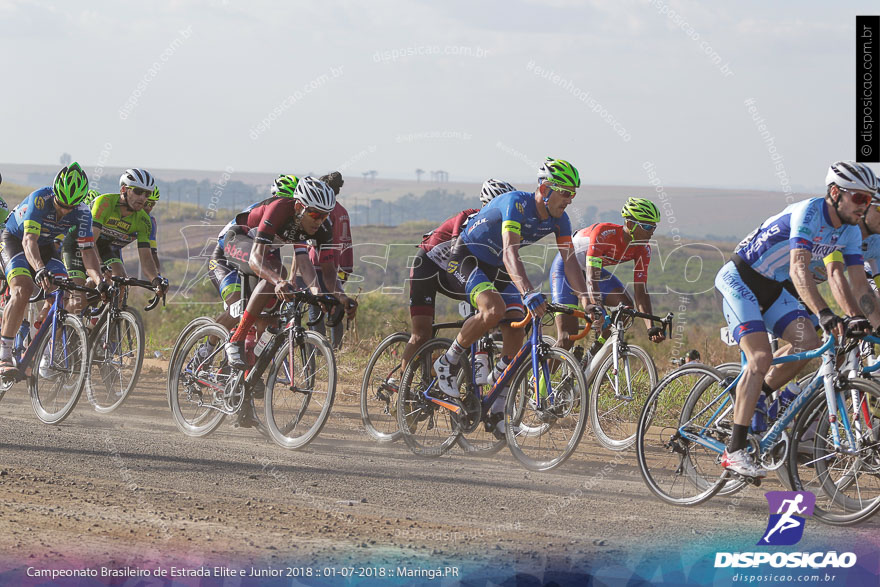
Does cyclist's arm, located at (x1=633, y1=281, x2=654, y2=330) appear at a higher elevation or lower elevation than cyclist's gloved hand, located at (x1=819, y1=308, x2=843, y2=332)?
higher

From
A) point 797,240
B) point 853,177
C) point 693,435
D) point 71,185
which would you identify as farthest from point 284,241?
point 853,177

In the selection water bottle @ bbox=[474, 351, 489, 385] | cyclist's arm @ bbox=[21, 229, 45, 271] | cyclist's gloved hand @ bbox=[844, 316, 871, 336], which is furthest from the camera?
cyclist's arm @ bbox=[21, 229, 45, 271]

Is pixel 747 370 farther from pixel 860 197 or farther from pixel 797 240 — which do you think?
pixel 860 197

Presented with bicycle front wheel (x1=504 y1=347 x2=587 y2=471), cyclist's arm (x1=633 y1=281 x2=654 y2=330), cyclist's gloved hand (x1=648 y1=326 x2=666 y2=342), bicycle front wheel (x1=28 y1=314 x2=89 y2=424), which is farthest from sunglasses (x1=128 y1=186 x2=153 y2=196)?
cyclist's gloved hand (x1=648 y1=326 x2=666 y2=342)

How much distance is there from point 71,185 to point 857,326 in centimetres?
657

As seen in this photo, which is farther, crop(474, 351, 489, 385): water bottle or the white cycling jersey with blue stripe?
crop(474, 351, 489, 385): water bottle

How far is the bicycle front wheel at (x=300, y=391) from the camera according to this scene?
25.6ft

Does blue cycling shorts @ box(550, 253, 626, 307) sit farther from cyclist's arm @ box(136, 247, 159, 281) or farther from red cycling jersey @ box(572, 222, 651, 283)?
cyclist's arm @ box(136, 247, 159, 281)

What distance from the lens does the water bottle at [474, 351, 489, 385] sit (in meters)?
8.10

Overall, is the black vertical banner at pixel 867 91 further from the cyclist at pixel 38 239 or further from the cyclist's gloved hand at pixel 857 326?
the cyclist at pixel 38 239

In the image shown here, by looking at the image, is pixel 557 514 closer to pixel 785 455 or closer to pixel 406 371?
pixel 785 455

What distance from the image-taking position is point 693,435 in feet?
22.0

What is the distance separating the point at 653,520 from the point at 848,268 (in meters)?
2.07

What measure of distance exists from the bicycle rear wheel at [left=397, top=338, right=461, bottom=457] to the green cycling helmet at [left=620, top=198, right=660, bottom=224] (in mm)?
2153
